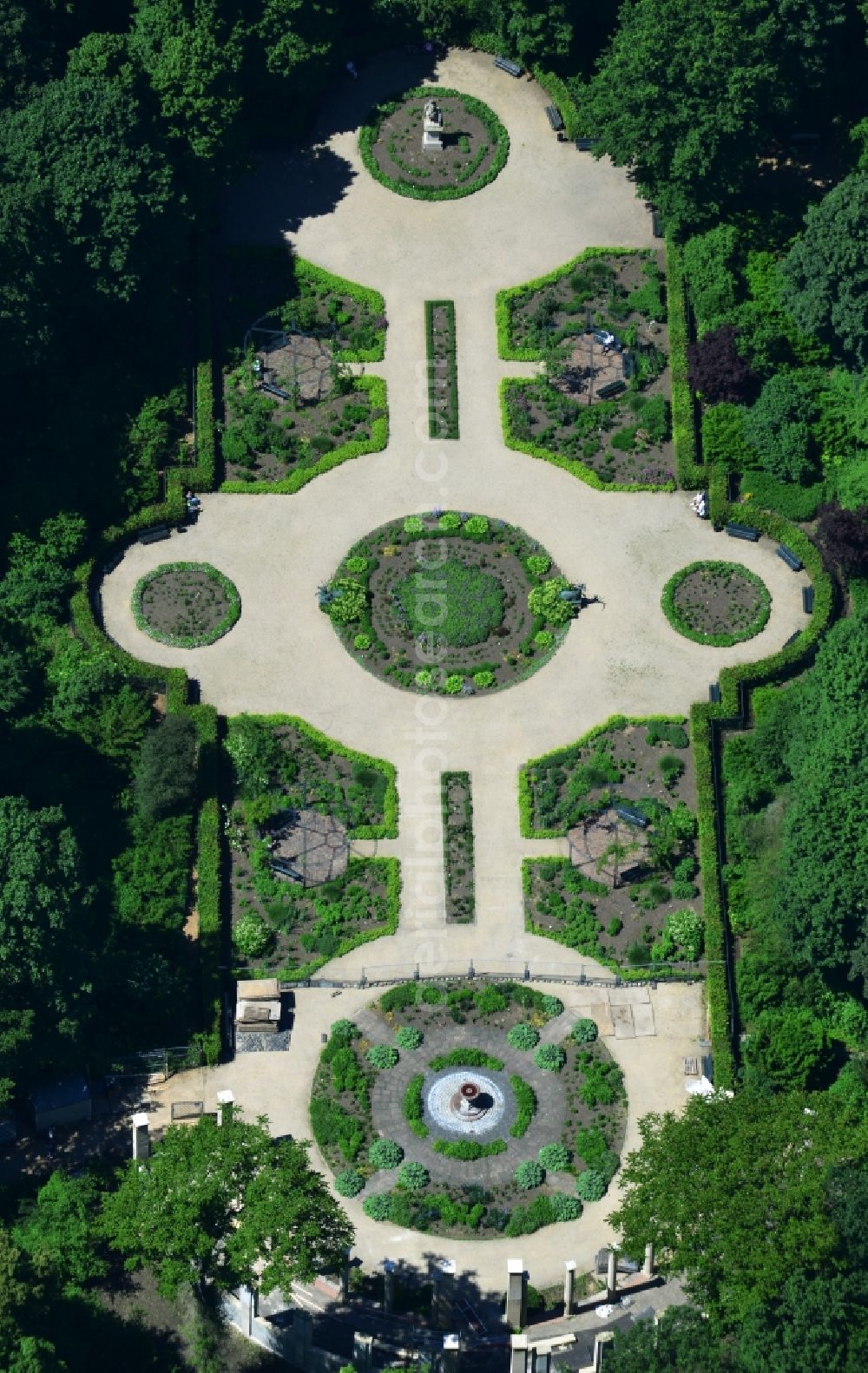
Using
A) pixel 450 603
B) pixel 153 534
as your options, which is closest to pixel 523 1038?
pixel 450 603

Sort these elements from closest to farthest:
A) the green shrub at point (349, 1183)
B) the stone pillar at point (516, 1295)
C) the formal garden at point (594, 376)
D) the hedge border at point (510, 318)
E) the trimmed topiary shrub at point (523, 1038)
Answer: the stone pillar at point (516, 1295)
the green shrub at point (349, 1183)
the trimmed topiary shrub at point (523, 1038)
the formal garden at point (594, 376)
the hedge border at point (510, 318)

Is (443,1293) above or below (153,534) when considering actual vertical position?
below

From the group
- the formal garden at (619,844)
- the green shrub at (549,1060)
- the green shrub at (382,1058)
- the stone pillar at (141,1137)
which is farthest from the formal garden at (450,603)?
the stone pillar at (141,1137)

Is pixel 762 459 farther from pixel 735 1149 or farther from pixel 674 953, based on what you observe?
pixel 735 1149

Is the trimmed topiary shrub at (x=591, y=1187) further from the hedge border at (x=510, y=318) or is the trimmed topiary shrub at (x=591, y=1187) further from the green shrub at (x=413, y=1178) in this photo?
the hedge border at (x=510, y=318)

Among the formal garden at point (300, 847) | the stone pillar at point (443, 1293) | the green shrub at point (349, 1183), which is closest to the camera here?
the stone pillar at point (443, 1293)

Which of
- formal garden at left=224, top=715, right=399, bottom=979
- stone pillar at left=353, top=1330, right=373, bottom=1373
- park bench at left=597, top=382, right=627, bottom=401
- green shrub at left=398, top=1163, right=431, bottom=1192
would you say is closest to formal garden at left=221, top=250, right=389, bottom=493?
park bench at left=597, top=382, right=627, bottom=401

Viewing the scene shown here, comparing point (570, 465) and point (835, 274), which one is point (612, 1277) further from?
point (835, 274)
